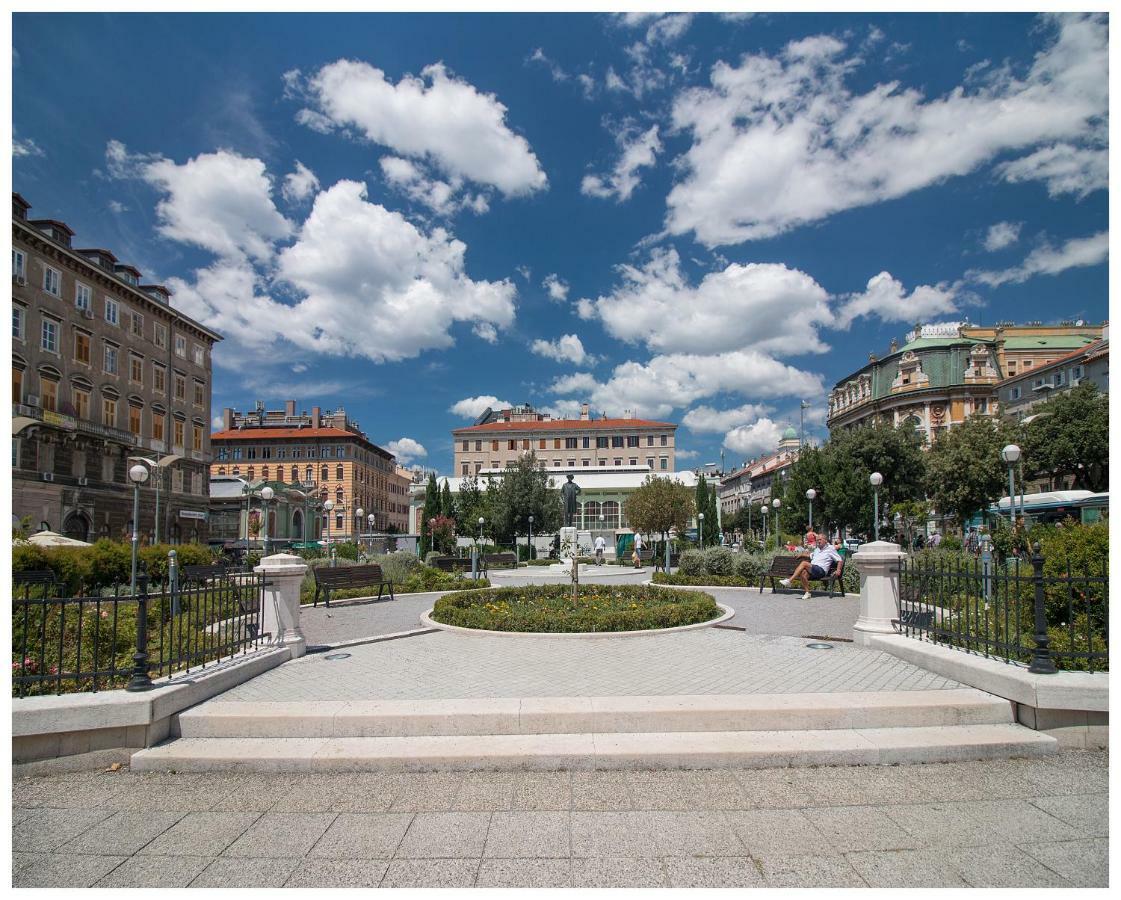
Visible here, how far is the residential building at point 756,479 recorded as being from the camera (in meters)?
108

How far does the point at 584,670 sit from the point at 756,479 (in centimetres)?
11723

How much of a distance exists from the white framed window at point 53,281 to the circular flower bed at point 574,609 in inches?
1457

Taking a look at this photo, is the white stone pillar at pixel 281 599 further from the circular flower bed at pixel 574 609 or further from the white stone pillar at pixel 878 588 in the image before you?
the white stone pillar at pixel 878 588

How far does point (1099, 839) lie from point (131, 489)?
1887 inches

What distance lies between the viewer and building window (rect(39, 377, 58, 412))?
34281 mm

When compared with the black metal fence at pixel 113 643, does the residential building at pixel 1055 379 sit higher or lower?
higher

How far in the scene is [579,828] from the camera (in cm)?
390

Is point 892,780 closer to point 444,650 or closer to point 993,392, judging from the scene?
point 444,650

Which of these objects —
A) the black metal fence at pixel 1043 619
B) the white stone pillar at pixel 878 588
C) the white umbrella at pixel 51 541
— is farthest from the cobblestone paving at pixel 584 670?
the white umbrella at pixel 51 541

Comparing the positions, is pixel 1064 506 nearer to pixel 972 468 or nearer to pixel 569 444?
pixel 972 468

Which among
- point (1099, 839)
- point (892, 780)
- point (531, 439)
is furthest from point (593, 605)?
point (531, 439)

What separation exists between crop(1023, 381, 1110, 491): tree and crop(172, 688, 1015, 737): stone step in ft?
121

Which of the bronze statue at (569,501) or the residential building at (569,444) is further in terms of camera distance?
the residential building at (569,444)

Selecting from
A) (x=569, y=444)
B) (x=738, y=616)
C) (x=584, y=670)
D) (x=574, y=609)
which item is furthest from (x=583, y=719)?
(x=569, y=444)
